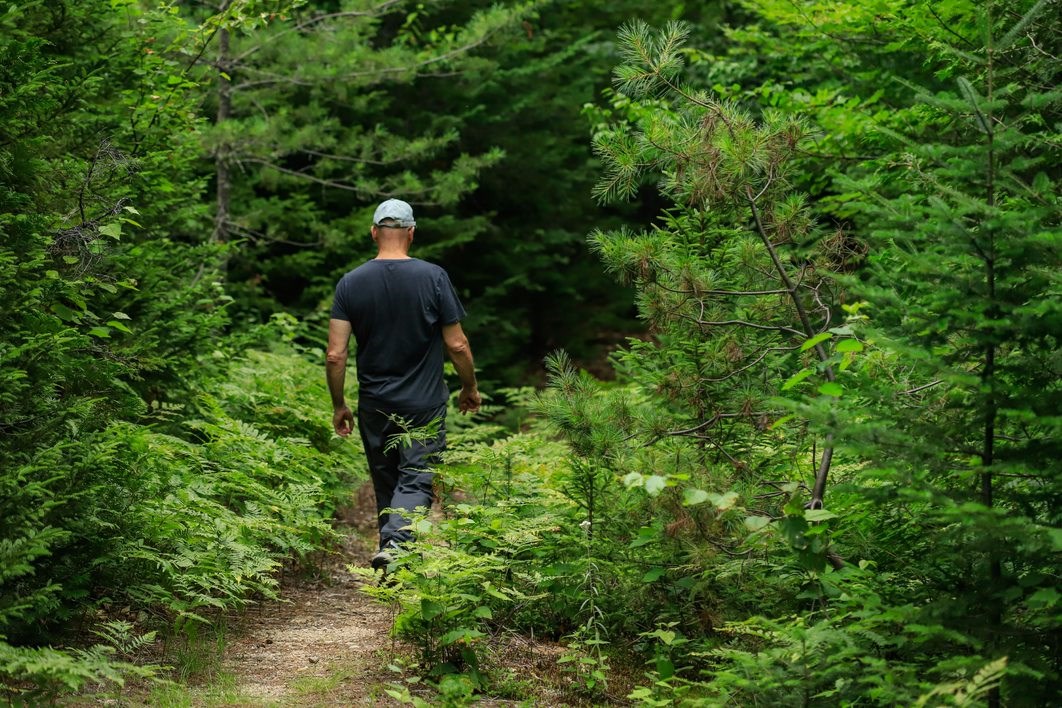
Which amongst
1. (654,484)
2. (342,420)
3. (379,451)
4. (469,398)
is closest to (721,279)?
(654,484)

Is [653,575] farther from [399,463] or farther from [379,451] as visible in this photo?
[379,451]

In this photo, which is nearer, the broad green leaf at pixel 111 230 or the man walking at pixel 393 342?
the broad green leaf at pixel 111 230

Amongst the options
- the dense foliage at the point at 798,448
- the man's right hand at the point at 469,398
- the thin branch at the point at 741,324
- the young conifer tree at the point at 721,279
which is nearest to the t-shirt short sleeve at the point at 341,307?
the man's right hand at the point at 469,398

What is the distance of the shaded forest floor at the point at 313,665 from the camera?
15.1 feet

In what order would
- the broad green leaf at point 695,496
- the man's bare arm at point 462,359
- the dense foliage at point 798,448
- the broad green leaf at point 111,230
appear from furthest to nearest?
the man's bare arm at point 462,359 < the broad green leaf at point 111,230 < the broad green leaf at point 695,496 < the dense foliage at point 798,448

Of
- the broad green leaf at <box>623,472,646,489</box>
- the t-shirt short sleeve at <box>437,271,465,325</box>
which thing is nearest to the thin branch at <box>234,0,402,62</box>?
the t-shirt short sleeve at <box>437,271,465,325</box>

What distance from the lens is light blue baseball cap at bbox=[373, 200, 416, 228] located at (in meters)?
6.64

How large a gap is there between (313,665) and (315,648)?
0.36 metres

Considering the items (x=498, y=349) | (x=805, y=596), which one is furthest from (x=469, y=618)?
(x=498, y=349)

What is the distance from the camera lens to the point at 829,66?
11.6m

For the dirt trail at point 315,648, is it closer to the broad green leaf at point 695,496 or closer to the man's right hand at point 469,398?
the man's right hand at point 469,398

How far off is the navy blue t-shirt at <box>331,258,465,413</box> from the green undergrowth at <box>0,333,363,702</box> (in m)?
0.95

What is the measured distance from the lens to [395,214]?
6.66m

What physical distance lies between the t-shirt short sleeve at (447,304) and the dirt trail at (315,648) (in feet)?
6.19
